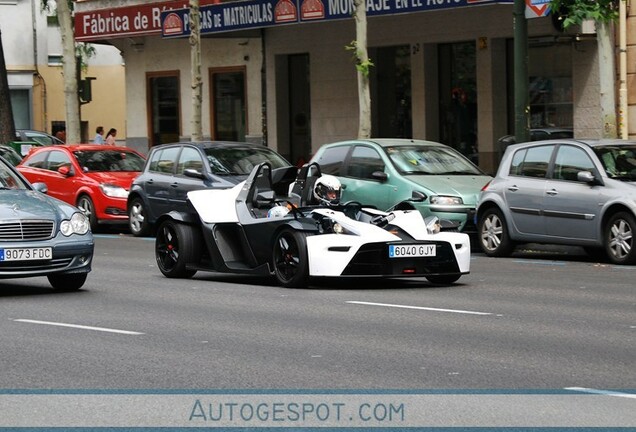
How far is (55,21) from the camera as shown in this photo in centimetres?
6206

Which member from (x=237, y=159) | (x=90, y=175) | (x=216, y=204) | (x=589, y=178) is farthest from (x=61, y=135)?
(x=216, y=204)

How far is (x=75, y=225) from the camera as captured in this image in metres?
15.2

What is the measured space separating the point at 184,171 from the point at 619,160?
22.6 ft

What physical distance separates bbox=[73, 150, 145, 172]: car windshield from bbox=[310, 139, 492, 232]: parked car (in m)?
6.10

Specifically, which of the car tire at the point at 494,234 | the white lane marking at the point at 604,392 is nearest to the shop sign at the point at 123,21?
the car tire at the point at 494,234

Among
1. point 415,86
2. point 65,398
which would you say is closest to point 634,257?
point 65,398

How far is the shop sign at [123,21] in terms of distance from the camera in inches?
1476

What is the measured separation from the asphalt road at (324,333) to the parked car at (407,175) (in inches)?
140

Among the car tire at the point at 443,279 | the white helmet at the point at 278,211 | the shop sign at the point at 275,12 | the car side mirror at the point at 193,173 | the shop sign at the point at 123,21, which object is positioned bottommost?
the car tire at the point at 443,279

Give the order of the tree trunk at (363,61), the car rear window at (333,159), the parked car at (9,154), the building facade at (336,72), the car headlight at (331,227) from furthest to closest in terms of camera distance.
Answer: the parked car at (9,154)
the building facade at (336,72)
the tree trunk at (363,61)
the car rear window at (333,159)
the car headlight at (331,227)

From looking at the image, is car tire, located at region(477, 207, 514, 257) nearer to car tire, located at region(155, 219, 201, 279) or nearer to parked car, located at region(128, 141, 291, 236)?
parked car, located at region(128, 141, 291, 236)

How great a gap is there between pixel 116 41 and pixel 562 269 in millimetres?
26022

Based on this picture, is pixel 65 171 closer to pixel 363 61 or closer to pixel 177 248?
pixel 363 61

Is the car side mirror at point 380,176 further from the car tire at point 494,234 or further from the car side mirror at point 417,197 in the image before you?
the car side mirror at point 417,197
